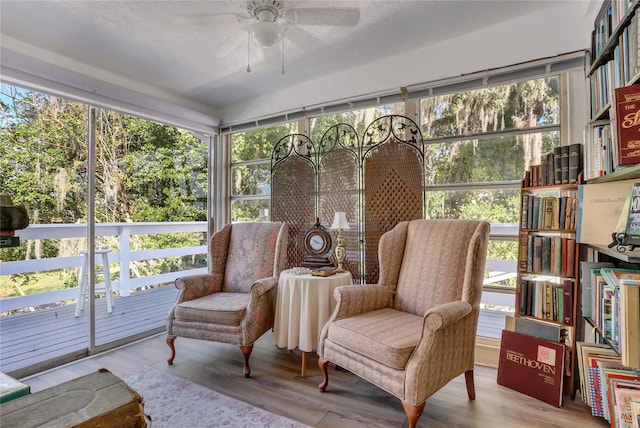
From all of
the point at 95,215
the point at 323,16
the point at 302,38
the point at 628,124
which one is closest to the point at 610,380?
the point at 628,124

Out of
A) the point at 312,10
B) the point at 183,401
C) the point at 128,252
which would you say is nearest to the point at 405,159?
the point at 312,10

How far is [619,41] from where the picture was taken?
1465 millimetres

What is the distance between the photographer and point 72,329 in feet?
9.96

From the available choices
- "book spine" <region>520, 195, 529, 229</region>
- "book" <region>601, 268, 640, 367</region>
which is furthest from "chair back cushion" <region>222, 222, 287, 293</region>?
"book" <region>601, 268, 640, 367</region>

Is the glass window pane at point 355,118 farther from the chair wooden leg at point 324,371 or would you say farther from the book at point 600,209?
the chair wooden leg at point 324,371

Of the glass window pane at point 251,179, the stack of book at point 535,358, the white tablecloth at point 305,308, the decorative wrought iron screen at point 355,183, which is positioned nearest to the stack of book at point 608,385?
the stack of book at point 535,358

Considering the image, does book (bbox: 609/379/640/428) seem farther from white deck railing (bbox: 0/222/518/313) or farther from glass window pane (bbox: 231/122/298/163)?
glass window pane (bbox: 231/122/298/163)

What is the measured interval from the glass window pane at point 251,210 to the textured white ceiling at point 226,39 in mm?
1241

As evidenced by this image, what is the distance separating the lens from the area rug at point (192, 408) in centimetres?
173

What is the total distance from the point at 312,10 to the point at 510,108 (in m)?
1.65

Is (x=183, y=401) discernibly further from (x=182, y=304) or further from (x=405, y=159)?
(x=405, y=159)

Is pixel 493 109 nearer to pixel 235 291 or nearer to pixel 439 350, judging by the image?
pixel 439 350

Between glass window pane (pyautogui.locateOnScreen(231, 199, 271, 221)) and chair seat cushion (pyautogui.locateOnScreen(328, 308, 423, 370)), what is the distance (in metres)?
2.02

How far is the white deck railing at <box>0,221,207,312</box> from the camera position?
269 cm
